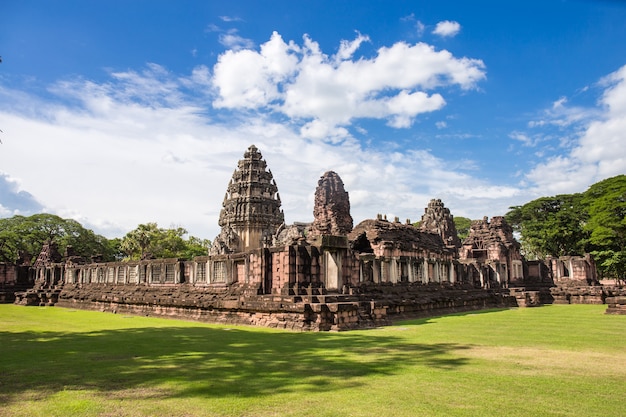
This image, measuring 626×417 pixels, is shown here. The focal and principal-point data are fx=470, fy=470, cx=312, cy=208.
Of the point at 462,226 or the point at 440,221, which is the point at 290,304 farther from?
the point at 462,226

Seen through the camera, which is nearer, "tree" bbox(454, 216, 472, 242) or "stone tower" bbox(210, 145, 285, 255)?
"stone tower" bbox(210, 145, 285, 255)

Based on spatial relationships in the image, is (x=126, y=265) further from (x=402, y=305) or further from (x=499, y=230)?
(x=499, y=230)

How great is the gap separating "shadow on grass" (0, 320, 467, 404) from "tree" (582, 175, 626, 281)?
3492 cm

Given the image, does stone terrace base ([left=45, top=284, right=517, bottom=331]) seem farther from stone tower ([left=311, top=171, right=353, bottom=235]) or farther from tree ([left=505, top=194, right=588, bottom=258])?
tree ([left=505, top=194, right=588, bottom=258])

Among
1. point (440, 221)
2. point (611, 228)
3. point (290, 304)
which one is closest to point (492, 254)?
point (611, 228)

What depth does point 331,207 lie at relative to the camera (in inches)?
1227

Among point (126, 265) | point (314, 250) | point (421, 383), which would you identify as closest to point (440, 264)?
point (314, 250)

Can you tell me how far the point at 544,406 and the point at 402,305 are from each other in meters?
13.2

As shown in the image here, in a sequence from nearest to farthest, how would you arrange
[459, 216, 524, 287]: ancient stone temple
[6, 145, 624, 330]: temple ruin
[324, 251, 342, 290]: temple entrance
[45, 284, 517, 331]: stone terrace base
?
[45, 284, 517, 331]: stone terrace base < [6, 145, 624, 330]: temple ruin < [324, 251, 342, 290]: temple entrance < [459, 216, 524, 287]: ancient stone temple

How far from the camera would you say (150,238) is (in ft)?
204

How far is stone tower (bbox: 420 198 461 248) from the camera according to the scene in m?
52.5

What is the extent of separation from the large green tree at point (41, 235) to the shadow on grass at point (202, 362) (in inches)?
1984

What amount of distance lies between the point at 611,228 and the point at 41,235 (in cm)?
6291

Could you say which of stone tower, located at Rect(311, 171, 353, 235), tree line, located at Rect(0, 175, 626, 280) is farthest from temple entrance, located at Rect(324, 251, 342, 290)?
tree line, located at Rect(0, 175, 626, 280)
